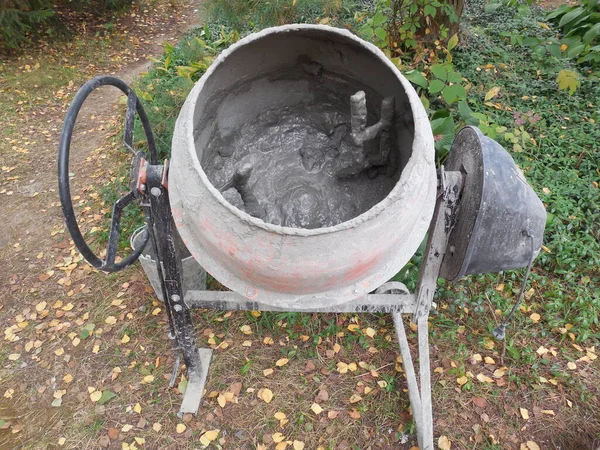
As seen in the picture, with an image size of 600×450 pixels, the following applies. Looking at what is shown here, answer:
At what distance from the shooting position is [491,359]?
2549 millimetres

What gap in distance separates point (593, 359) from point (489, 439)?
85 centimetres

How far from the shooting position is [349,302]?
1954mm

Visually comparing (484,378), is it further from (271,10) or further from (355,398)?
(271,10)

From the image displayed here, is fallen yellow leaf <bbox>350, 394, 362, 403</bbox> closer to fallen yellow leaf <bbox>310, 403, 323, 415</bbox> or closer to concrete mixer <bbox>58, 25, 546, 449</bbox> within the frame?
fallen yellow leaf <bbox>310, 403, 323, 415</bbox>

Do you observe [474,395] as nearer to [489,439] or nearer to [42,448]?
[489,439]

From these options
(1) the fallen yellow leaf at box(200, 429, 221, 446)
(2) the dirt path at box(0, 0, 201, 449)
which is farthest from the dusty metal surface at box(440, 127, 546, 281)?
(2) the dirt path at box(0, 0, 201, 449)

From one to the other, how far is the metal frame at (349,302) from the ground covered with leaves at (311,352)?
0.19 metres

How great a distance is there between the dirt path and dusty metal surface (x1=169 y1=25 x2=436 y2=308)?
1472 mm

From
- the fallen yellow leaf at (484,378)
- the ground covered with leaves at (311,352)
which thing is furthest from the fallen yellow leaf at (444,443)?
the fallen yellow leaf at (484,378)

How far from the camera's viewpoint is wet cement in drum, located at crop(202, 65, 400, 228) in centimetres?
207

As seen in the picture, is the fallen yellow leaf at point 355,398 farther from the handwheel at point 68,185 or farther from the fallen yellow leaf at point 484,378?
the handwheel at point 68,185

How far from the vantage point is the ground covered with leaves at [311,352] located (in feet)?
7.55

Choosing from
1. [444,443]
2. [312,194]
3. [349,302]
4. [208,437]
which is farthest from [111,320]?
[444,443]

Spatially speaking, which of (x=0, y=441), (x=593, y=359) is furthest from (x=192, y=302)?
(x=593, y=359)
